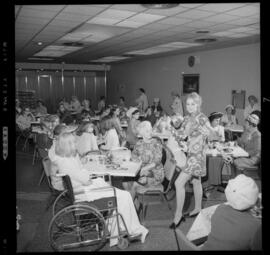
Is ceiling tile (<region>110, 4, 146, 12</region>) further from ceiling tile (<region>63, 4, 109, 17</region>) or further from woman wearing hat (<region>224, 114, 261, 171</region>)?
woman wearing hat (<region>224, 114, 261, 171</region>)

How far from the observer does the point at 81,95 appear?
49.6 ft

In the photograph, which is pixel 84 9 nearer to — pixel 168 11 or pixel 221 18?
pixel 168 11

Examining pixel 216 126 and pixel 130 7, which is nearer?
pixel 130 7

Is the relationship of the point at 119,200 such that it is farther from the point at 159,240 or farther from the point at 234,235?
the point at 234,235

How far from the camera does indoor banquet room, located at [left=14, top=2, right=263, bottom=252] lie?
3018 mm

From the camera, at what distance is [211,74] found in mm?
9312

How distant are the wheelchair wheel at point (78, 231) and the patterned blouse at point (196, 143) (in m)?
1.19

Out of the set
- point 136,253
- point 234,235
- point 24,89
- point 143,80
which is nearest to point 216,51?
point 143,80

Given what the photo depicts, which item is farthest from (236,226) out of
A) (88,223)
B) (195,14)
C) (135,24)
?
(135,24)

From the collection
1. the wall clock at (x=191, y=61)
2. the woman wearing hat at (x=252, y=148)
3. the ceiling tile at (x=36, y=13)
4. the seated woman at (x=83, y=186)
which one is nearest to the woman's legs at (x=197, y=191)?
the seated woman at (x=83, y=186)

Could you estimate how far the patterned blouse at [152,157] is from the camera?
3.82m

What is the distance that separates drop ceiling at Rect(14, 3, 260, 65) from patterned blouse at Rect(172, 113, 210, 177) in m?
1.55

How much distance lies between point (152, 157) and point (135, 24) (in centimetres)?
273

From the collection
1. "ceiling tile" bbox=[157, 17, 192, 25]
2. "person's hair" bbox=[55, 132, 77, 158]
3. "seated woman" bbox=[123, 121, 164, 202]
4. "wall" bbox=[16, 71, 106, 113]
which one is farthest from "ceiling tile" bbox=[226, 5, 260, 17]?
"wall" bbox=[16, 71, 106, 113]
